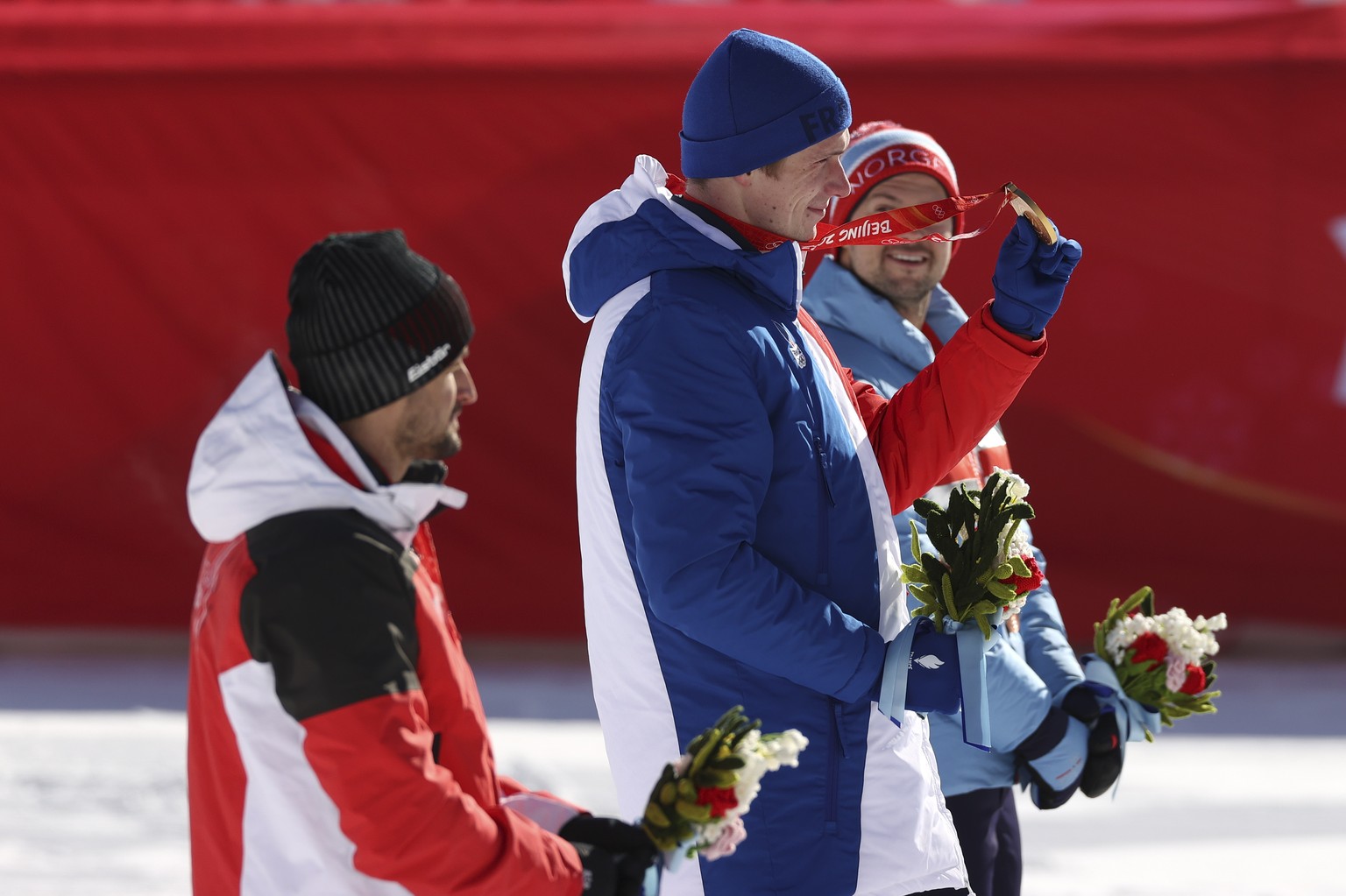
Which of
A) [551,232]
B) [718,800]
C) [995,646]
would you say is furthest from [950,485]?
[551,232]

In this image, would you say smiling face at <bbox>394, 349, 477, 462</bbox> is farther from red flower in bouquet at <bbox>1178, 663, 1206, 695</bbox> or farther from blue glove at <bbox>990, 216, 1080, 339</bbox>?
red flower in bouquet at <bbox>1178, 663, 1206, 695</bbox>

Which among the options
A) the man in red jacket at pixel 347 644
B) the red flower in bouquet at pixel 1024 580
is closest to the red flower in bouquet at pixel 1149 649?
the red flower in bouquet at pixel 1024 580

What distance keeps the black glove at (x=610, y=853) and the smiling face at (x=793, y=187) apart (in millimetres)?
948

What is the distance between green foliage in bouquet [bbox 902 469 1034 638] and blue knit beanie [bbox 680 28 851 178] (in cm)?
60

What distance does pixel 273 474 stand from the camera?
181 cm

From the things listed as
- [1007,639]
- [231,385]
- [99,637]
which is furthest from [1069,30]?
[99,637]

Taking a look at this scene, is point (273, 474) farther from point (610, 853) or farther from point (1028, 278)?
point (1028, 278)

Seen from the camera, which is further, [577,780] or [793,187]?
[577,780]

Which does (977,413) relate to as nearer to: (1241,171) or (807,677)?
(807,677)

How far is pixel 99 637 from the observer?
7.61m

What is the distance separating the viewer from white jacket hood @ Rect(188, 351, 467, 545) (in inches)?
71.1

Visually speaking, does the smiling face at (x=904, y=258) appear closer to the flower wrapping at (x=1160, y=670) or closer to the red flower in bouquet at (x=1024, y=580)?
the flower wrapping at (x=1160, y=670)

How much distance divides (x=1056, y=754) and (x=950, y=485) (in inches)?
20.3

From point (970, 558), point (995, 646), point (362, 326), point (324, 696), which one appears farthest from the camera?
point (995, 646)
